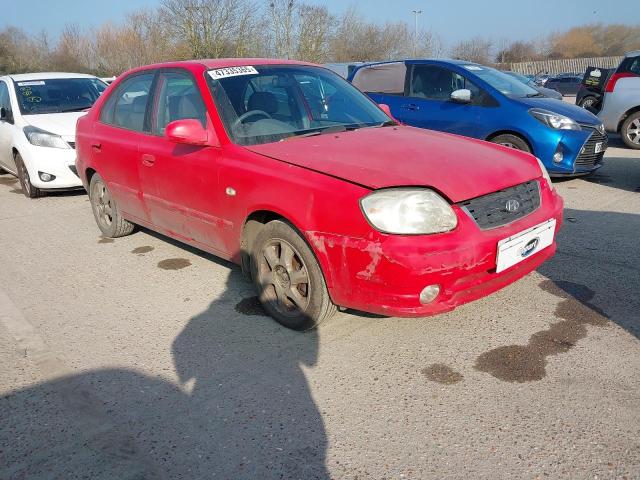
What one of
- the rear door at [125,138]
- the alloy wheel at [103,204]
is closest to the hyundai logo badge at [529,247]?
the rear door at [125,138]

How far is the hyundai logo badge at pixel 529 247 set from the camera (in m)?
3.22

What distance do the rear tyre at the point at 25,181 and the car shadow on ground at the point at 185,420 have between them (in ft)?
17.8

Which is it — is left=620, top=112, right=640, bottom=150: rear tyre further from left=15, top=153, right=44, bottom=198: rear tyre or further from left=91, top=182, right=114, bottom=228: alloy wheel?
left=15, top=153, right=44, bottom=198: rear tyre

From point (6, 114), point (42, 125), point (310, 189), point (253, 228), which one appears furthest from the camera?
point (6, 114)

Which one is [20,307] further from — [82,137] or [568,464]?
[568,464]

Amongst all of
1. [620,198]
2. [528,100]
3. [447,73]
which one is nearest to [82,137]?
[447,73]

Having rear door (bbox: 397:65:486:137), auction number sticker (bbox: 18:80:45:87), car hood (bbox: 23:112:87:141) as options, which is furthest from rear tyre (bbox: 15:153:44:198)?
rear door (bbox: 397:65:486:137)

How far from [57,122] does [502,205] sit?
6.54m

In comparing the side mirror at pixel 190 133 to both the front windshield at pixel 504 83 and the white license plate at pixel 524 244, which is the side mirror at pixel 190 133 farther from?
the front windshield at pixel 504 83

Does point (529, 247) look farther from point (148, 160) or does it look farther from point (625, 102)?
point (625, 102)

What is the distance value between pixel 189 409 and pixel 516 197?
2.16 metres

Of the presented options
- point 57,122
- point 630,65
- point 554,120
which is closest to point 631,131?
point 630,65

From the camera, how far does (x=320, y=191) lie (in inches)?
120

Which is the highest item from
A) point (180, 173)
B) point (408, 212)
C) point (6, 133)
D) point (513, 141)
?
point (408, 212)
